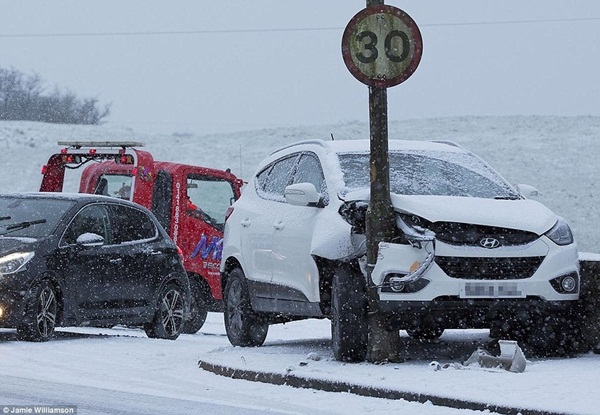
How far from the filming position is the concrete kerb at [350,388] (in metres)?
8.61

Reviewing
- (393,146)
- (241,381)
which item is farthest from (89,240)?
(241,381)

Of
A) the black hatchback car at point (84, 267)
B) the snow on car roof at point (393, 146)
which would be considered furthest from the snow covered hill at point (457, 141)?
the snow on car roof at point (393, 146)

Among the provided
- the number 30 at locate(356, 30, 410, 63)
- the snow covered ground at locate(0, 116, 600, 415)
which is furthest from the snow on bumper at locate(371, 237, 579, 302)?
the number 30 at locate(356, 30, 410, 63)

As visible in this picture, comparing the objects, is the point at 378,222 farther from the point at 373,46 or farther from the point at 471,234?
the point at 373,46

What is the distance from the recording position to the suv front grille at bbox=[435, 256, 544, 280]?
10.8 m

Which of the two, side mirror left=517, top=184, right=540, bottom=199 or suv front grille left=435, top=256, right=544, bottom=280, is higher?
side mirror left=517, top=184, right=540, bottom=199

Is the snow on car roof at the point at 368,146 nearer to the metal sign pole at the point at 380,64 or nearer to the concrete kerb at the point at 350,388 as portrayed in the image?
the metal sign pole at the point at 380,64

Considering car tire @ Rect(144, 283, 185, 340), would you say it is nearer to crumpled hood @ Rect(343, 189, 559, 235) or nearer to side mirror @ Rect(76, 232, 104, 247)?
side mirror @ Rect(76, 232, 104, 247)

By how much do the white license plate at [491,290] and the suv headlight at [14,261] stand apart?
16.3ft

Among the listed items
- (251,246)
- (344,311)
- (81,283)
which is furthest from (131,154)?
(344,311)

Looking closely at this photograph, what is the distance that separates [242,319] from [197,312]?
5983 mm

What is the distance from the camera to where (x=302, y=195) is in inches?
460

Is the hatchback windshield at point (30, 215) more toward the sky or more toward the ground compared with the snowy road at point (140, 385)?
more toward the sky

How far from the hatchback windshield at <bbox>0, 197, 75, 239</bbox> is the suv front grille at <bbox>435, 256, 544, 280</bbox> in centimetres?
518
